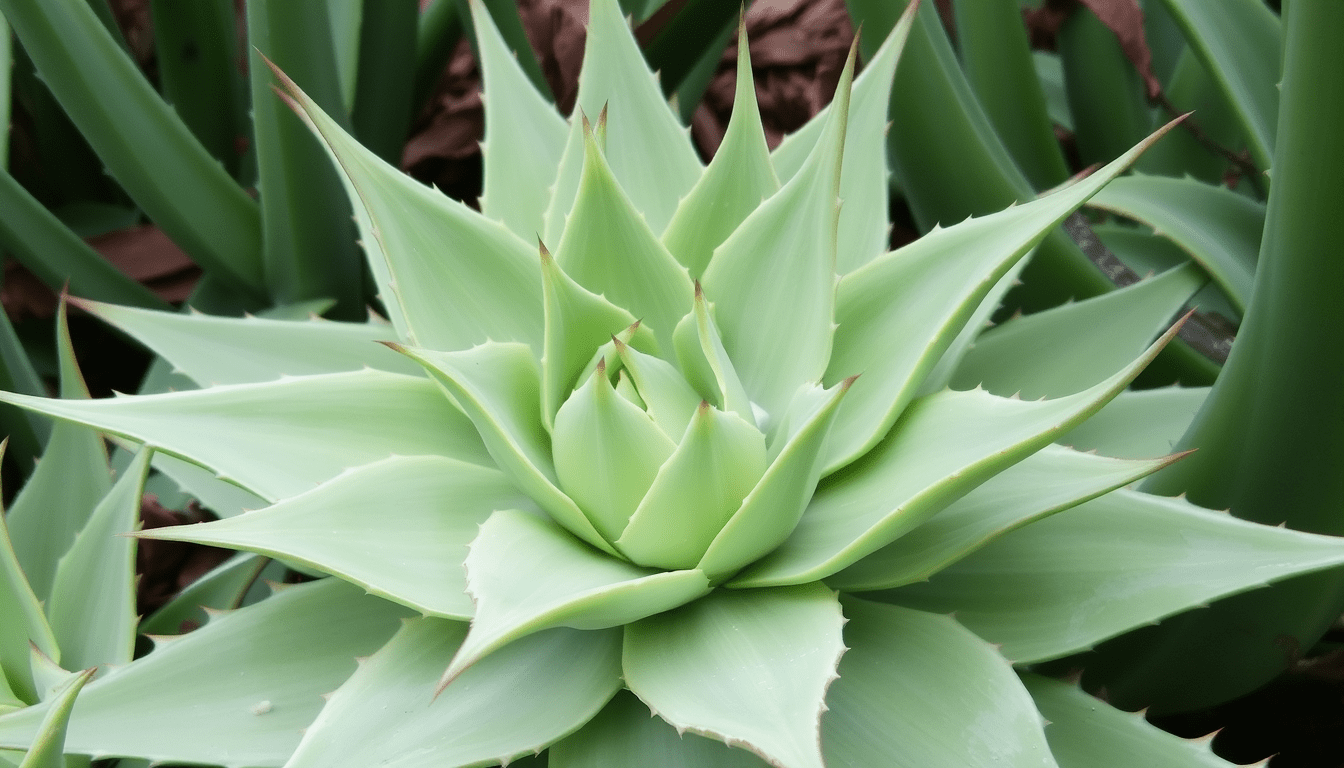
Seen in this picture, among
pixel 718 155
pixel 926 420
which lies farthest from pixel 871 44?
pixel 926 420

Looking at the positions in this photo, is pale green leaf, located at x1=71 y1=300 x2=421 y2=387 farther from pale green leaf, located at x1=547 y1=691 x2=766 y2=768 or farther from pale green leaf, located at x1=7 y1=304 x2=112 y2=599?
pale green leaf, located at x1=547 y1=691 x2=766 y2=768

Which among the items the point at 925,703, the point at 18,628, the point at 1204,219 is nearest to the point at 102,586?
the point at 18,628

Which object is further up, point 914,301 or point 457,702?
point 914,301

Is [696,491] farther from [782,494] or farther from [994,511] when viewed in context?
[994,511]

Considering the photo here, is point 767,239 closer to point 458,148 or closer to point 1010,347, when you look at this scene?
point 1010,347

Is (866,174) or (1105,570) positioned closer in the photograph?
(1105,570)

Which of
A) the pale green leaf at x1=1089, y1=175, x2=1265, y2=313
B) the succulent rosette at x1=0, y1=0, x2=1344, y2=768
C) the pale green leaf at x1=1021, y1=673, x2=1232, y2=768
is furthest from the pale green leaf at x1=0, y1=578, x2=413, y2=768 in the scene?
the pale green leaf at x1=1089, y1=175, x2=1265, y2=313

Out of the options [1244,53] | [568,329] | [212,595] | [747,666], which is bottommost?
[212,595]
